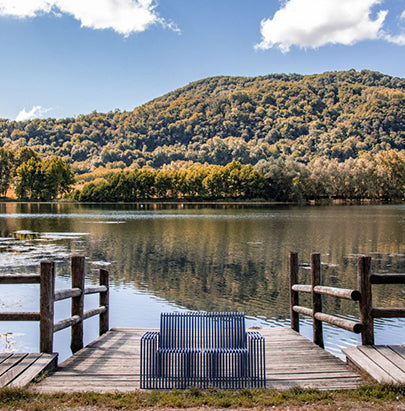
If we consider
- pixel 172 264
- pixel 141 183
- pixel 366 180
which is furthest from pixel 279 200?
pixel 172 264

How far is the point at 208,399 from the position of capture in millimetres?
6398

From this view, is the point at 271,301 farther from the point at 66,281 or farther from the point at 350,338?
the point at 66,281

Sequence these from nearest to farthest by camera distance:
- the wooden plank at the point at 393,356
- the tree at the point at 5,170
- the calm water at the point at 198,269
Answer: the wooden plank at the point at 393,356, the calm water at the point at 198,269, the tree at the point at 5,170

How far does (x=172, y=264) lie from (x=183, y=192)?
122m

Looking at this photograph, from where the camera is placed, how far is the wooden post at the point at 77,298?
923 centimetres

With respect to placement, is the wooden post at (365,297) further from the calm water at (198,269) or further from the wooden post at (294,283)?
the calm water at (198,269)

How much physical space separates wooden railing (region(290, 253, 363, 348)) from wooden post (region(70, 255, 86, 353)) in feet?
15.9

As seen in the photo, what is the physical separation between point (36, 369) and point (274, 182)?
12815 centimetres

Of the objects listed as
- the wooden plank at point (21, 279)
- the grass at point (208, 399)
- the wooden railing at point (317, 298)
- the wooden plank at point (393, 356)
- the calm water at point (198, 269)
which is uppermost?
the wooden plank at point (21, 279)

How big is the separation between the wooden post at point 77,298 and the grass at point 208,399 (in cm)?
293

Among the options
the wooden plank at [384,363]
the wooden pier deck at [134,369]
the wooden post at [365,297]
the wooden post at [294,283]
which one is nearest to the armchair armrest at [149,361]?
the wooden pier deck at [134,369]

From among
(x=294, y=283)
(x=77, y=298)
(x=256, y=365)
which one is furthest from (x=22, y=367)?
(x=294, y=283)

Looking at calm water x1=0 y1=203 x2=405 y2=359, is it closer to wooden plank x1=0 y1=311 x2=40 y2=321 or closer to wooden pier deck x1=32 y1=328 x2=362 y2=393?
wooden pier deck x1=32 y1=328 x2=362 y2=393

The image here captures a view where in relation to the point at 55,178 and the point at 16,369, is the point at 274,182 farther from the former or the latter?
the point at 16,369
